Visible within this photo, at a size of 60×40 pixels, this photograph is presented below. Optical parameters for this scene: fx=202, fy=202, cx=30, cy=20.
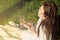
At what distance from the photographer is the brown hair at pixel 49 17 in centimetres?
202

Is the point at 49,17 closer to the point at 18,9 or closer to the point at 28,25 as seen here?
the point at 28,25

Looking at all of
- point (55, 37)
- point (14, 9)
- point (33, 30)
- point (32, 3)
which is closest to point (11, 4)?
point (14, 9)

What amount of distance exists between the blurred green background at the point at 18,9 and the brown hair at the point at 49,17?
8 centimetres

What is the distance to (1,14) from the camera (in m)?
2.10

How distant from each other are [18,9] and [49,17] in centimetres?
33

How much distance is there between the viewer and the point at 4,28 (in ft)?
6.84

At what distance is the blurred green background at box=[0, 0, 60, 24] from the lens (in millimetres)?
2072

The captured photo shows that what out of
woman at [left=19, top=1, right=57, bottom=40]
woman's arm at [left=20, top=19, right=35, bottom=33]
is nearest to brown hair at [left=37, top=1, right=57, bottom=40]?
woman at [left=19, top=1, right=57, bottom=40]

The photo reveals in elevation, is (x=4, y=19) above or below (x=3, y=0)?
below

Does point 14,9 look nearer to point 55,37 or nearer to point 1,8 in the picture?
point 1,8

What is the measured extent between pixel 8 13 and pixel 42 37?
43 centimetres

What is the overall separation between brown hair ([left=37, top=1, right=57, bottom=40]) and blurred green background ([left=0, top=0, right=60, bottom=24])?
0.26 feet

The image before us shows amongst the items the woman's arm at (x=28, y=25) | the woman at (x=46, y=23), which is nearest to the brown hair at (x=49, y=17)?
the woman at (x=46, y=23)

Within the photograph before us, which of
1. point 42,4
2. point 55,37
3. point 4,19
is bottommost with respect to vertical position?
point 55,37
